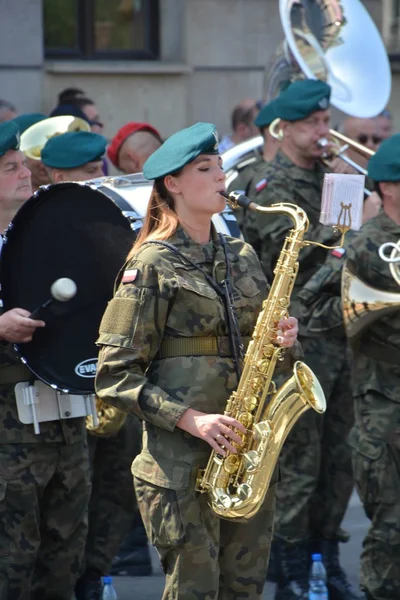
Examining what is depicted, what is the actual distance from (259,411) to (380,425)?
1.49 metres

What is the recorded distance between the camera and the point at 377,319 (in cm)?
614

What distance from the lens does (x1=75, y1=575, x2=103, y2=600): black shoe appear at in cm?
671

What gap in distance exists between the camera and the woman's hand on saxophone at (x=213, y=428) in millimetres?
4680

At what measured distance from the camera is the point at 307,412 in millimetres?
7043

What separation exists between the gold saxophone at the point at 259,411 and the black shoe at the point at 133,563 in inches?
105

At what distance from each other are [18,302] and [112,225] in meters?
0.47

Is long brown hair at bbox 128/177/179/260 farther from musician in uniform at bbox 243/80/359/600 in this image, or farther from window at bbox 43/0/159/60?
window at bbox 43/0/159/60

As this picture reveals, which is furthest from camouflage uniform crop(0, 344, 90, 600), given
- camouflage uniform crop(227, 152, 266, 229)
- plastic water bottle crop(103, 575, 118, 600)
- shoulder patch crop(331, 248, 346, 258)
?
camouflage uniform crop(227, 152, 266, 229)

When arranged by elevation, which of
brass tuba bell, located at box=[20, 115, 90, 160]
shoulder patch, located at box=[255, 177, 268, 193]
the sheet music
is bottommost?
shoulder patch, located at box=[255, 177, 268, 193]

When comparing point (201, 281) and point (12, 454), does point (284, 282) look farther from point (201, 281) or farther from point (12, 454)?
point (12, 454)

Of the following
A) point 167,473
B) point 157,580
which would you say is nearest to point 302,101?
point 157,580

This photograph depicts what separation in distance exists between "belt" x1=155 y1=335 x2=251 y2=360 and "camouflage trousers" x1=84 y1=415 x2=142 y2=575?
2.05 metres

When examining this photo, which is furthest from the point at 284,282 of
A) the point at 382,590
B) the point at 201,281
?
the point at 382,590

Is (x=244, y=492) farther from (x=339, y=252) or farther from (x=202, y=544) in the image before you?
(x=339, y=252)
